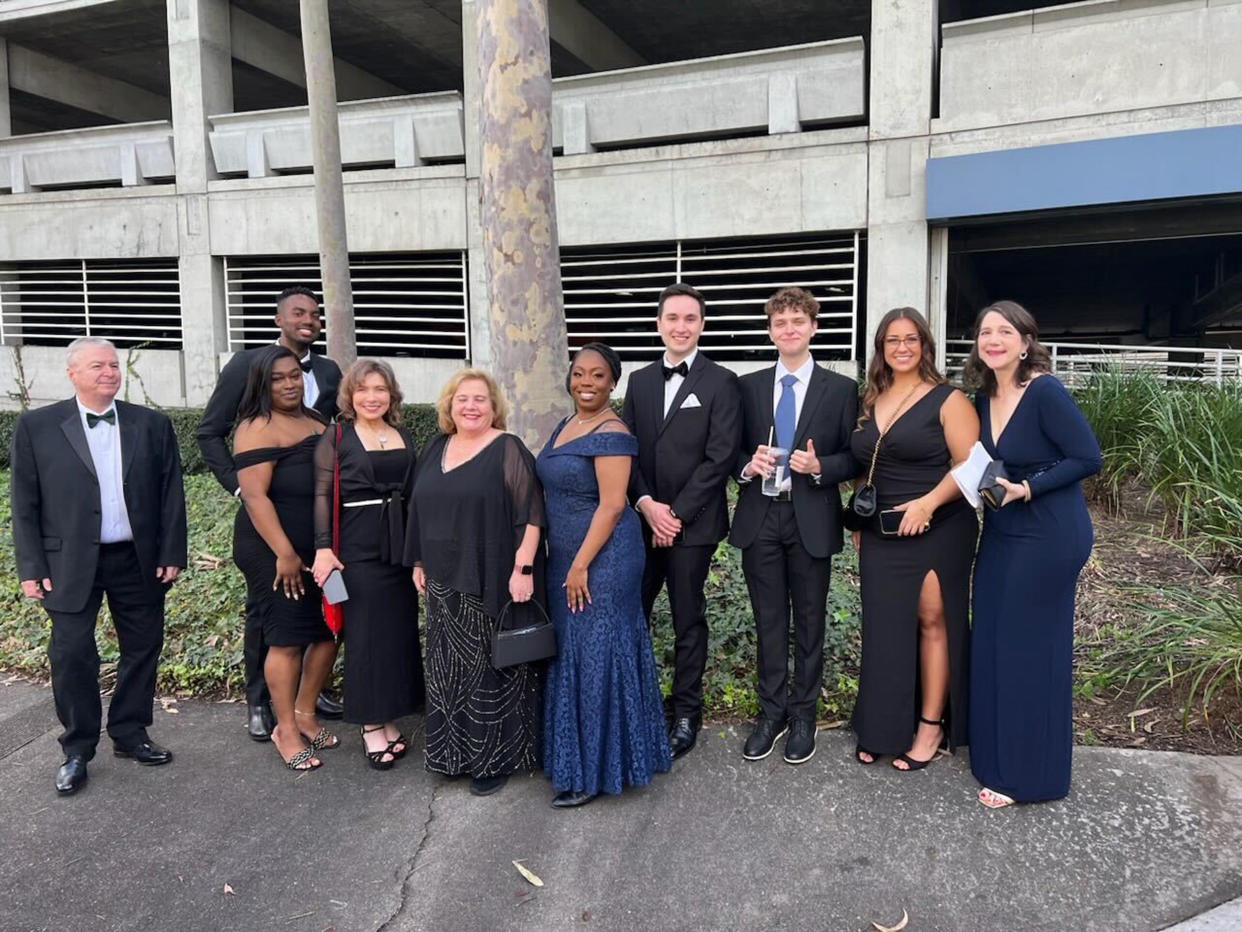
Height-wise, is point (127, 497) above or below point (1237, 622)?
above

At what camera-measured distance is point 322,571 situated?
3.88 m

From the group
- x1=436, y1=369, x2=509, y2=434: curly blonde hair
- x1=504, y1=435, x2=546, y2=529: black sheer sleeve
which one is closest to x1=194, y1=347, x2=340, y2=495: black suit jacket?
x1=436, y1=369, x2=509, y2=434: curly blonde hair

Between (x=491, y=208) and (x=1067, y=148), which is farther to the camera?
(x=1067, y=148)

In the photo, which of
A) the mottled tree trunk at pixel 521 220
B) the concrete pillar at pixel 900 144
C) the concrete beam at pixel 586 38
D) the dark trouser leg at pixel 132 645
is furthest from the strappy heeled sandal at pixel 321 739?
the concrete beam at pixel 586 38

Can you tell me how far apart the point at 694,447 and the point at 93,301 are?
16604 millimetres

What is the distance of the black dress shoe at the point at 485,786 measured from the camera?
147 inches

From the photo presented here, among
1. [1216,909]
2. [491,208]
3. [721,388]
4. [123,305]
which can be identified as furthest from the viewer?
[123,305]

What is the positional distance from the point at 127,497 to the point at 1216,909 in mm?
4632

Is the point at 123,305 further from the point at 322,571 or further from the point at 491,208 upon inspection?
the point at 322,571

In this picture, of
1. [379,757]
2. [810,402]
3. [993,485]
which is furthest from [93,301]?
[993,485]

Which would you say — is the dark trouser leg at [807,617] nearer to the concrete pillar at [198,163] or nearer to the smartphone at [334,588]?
the smartphone at [334,588]

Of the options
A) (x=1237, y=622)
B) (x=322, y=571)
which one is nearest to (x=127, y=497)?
(x=322, y=571)

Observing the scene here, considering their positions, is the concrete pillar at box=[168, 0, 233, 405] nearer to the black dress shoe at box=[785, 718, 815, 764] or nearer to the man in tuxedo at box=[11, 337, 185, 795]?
the man in tuxedo at box=[11, 337, 185, 795]

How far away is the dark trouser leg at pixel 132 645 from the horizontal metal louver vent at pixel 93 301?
1282cm
